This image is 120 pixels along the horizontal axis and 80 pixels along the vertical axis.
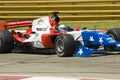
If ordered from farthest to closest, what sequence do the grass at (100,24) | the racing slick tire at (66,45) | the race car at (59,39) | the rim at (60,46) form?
the grass at (100,24)
the rim at (60,46)
the race car at (59,39)
the racing slick tire at (66,45)

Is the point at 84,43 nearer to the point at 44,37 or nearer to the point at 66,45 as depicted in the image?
the point at 66,45

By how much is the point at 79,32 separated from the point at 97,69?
2910mm

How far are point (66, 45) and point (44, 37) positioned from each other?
3.59ft

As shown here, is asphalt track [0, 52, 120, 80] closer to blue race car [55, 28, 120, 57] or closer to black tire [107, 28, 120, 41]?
blue race car [55, 28, 120, 57]

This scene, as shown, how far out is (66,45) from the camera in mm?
11648

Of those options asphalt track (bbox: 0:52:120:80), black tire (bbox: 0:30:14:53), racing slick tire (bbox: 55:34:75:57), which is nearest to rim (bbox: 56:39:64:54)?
racing slick tire (bbox: 55:34:75:57)

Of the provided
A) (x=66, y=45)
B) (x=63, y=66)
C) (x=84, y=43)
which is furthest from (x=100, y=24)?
(x=63, y=66)

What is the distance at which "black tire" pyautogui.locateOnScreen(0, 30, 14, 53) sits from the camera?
43.6 ft

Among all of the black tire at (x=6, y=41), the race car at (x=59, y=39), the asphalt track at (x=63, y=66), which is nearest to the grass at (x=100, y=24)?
the race car at (x=59, y=39)

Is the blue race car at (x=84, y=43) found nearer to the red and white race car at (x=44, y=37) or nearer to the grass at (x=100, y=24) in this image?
the red and white race car at (x=44, y=37)

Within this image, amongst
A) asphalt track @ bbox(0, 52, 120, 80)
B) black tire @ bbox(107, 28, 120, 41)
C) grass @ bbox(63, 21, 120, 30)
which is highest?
black tire @ bbox(107, 28, 120, 41)

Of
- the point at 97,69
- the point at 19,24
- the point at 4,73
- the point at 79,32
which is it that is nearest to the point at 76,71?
the point at 97,69

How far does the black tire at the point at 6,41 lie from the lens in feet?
43.6

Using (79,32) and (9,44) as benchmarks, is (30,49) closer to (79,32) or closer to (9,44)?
(9,44)
